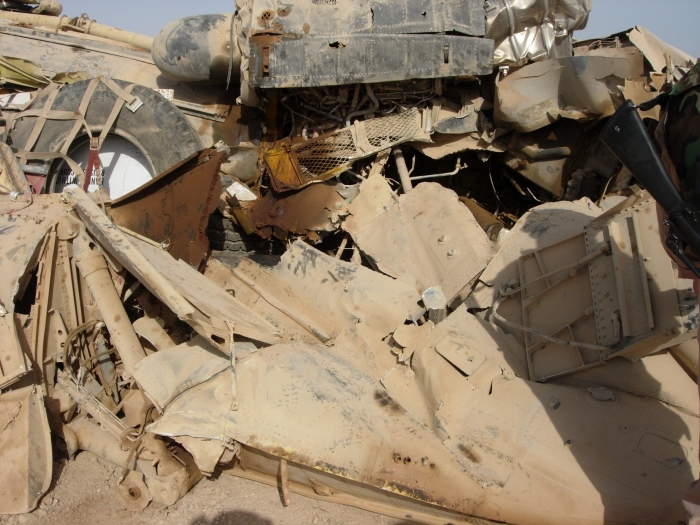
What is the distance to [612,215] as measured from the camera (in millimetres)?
3047

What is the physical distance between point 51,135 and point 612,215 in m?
4.31

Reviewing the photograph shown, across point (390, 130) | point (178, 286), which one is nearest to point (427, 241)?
point (390, 130)

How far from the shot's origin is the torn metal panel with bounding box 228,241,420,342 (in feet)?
10.3

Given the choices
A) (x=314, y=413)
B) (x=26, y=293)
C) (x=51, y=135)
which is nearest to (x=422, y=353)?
(x=314, y=413)

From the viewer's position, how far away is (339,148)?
4.40 meters

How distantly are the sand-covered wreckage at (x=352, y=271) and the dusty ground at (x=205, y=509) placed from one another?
7 cm

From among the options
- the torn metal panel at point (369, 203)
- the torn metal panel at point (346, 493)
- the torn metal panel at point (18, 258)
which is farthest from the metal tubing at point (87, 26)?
the torn metal panel at point (346, 493)

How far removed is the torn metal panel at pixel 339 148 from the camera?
14.3 feet

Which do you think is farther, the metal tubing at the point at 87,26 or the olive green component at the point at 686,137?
the metal tubing at the point at 87,26

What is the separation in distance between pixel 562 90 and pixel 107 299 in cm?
370

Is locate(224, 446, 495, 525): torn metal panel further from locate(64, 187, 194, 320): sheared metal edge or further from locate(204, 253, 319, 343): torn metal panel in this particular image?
locate(64, 187, 194, 320): sheared metal edge

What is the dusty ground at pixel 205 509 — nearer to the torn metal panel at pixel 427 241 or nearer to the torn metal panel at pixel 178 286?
the torn metal panel at pixel 178 286

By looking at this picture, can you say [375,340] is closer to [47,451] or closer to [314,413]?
[314,413]

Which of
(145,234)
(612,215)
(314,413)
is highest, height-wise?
(612,215)
